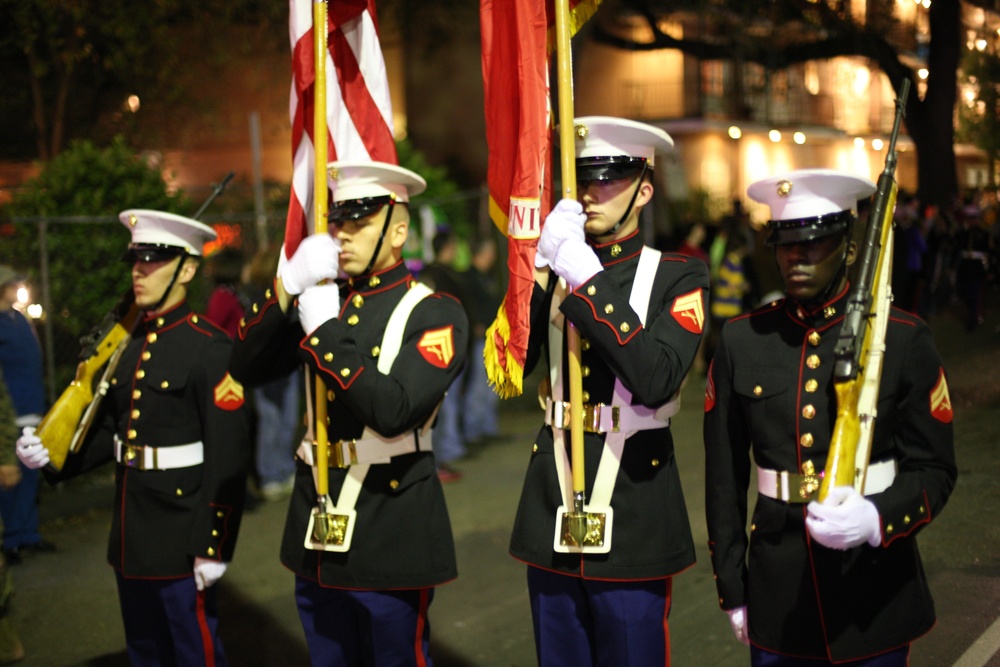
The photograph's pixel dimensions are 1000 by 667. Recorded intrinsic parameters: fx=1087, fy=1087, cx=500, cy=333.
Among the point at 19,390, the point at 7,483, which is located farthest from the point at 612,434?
the point at 19,390

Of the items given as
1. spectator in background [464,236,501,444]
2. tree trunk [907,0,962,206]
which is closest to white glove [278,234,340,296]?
spectator in background [464,236,501,444]

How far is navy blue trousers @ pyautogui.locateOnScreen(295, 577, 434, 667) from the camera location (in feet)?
11.9

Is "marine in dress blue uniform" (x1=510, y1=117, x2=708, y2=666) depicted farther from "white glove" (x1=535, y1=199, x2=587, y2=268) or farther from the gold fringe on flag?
the gold fringe on flag

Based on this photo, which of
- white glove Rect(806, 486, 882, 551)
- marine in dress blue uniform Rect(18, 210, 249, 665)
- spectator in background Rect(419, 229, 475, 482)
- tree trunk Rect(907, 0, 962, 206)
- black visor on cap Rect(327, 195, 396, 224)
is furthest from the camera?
tree trunk Rect(907, 0, 962, 206)

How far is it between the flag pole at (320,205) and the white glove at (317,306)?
18 cm

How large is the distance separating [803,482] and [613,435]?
0.60 m

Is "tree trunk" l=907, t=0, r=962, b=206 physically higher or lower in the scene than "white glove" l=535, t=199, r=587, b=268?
higher

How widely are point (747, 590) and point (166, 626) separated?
2.38 meters

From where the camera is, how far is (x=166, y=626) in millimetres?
4344

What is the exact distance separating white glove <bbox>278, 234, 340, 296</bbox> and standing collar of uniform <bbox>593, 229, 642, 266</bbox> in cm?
86

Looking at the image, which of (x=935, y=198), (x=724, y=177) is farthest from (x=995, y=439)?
(x=724, y=177)

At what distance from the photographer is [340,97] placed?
14.3 feet

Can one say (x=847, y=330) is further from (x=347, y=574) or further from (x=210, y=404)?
(x=210, y=404)

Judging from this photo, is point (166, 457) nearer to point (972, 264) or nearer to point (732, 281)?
point (732, 281)
